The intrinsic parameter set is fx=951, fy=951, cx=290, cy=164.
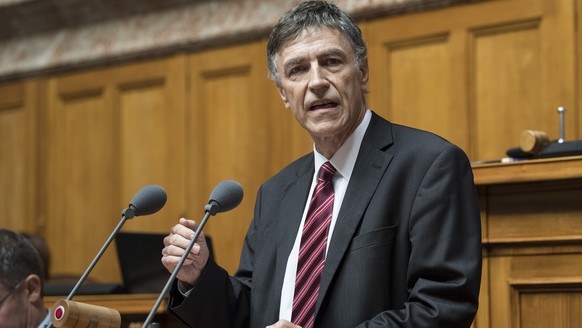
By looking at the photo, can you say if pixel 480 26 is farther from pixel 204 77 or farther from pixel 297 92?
pixel 297 92

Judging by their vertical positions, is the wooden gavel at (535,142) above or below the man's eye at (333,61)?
below

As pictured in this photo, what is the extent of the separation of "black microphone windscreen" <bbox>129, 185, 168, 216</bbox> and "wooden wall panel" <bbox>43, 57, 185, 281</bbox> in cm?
432

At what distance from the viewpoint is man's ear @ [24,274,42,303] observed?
3615mm

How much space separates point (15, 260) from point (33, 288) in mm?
127

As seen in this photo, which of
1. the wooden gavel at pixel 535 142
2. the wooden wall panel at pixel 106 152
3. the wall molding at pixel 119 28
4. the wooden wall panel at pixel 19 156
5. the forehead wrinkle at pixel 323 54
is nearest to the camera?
the forehead wrinkle at pixel 323 54

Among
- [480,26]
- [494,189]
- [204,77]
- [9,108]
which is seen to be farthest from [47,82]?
[494,189]

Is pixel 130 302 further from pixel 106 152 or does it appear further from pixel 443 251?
pixel 106 152

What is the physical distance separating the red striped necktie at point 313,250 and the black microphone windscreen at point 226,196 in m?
0.25

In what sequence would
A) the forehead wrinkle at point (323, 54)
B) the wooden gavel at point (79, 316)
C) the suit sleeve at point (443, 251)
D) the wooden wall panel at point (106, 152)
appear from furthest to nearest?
the wooden wall panel at point (106, 152) → the forehead wrinkle at point (323, 54) → the suit sleeve at point (443, 251) → the wooden gavel at point (79, 316)

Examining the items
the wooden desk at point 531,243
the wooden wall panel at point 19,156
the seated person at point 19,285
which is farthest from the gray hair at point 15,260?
the wooden wall panel at point 19,156

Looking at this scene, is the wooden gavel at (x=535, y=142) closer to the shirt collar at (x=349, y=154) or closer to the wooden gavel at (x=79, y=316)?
the shirt collar at (x=349, y=154)

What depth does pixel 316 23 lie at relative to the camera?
9.00 ft

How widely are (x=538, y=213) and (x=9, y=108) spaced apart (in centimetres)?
586

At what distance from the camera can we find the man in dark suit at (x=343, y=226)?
249 centimetres
